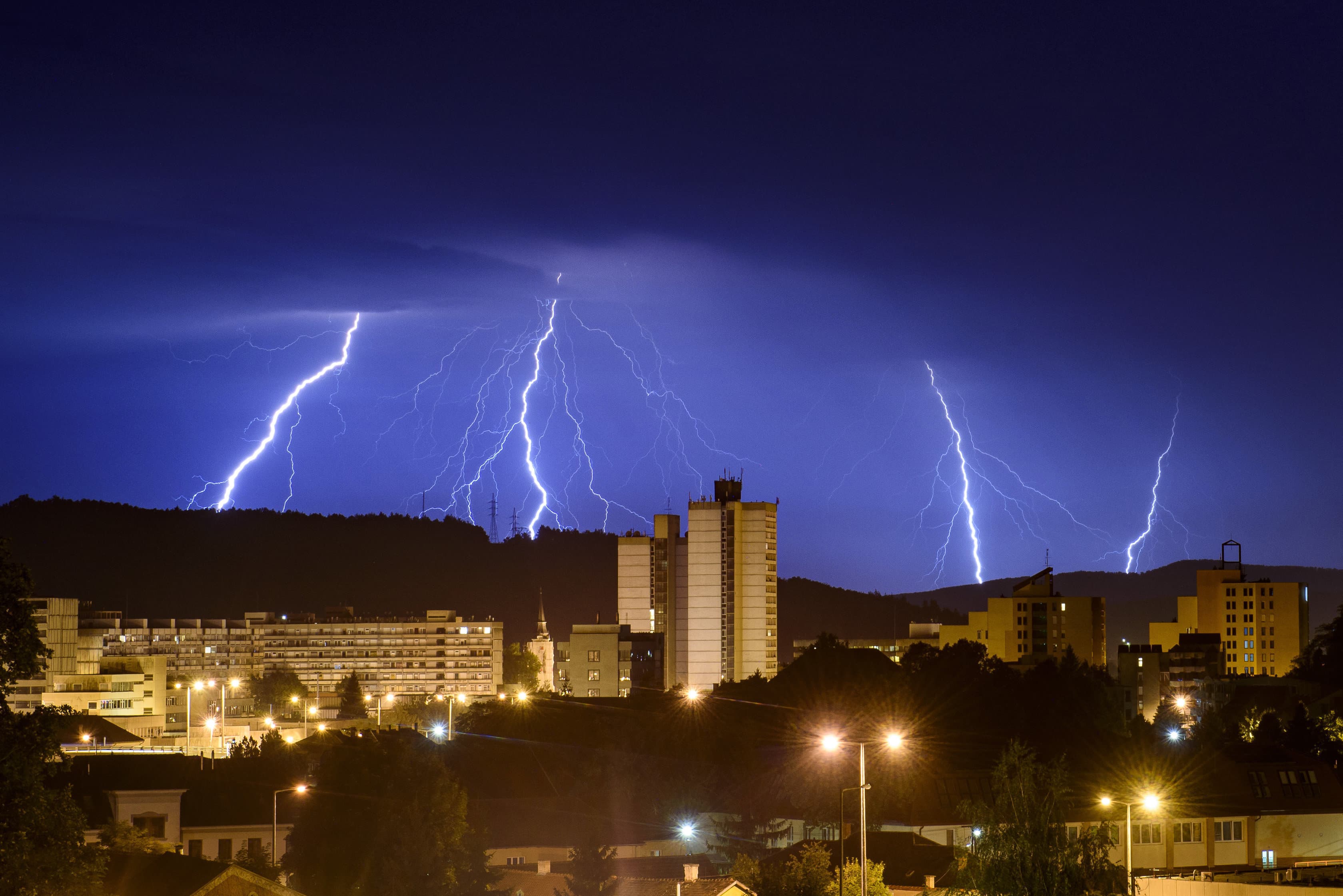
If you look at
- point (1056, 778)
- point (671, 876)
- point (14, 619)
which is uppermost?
point (14, 619)

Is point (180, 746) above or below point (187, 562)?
below

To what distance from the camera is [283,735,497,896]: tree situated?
33875mm

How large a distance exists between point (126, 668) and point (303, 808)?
71.7m

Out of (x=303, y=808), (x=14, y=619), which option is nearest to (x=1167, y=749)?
(x=303, y=808)

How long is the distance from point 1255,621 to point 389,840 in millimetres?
116035

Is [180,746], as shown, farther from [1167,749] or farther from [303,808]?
[1167,749]

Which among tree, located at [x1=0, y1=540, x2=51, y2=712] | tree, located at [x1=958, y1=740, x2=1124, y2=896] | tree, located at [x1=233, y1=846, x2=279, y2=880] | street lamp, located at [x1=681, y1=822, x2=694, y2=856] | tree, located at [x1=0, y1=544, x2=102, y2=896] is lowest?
street lamp, located at [x1=681, y1=822, x2=694, y2=856]

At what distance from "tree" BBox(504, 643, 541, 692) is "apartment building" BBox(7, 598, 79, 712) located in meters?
54.1

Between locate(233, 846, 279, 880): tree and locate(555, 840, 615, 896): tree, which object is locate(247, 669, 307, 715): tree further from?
locate(233, 846, 279, 880): tree

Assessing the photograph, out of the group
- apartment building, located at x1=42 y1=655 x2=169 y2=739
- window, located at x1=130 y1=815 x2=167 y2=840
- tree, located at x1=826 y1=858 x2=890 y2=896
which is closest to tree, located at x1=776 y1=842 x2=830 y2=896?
tree, located at x1=826 y1=858 x2=890 y2=896

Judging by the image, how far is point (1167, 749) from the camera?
63906 millimetres

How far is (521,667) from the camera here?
174 m

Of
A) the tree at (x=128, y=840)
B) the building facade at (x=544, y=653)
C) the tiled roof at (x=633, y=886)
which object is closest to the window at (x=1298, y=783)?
the tiled roof at (x=633, y=886)

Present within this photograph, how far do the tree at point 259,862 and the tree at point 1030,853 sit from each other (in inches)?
524
